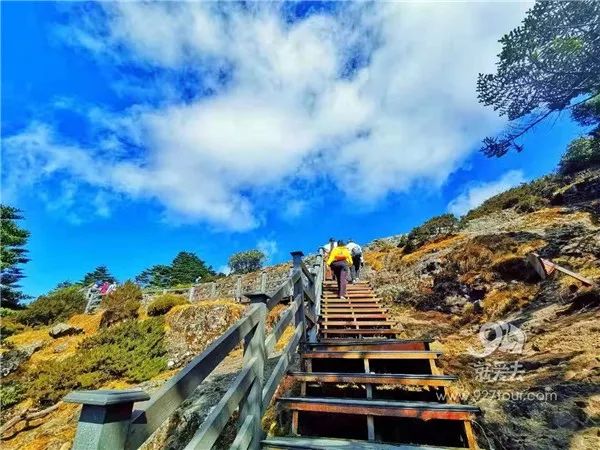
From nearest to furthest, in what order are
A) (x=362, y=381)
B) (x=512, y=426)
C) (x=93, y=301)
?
(x=512, y=426) → (x=362, y=381) → (x=93, y=301)

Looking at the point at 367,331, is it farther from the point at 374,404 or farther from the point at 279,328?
the point at 374,404

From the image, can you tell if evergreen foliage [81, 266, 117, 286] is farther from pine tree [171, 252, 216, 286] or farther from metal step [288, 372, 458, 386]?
metal step [288, 372, 458, 386]

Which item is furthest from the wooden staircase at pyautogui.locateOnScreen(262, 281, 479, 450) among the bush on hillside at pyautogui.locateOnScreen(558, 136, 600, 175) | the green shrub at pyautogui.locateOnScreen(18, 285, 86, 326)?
the green shrub at pyautogui.locateOnScreen(18, 285, 86, 326)

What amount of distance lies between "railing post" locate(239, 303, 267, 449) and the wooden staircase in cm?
17

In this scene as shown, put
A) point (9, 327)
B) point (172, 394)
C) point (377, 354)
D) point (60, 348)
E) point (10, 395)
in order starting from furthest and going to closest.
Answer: point (9, 327)
point (60, 348)
point (10, 395)
point (377, 354)
point (172, 394)

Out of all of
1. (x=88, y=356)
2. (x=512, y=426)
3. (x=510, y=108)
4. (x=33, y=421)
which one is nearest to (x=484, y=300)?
(x=512, y=426)

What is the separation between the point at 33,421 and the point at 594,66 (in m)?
19.1

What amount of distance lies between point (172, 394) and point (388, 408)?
217 cm

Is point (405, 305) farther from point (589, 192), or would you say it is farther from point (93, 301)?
point (93, 301)

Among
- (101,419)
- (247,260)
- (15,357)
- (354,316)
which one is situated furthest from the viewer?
(247,260)

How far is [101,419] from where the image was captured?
1.30 m

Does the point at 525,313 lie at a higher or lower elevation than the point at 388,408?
higher

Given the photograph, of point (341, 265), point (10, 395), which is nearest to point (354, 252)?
point (341, 265)

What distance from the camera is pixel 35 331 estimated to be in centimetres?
1705
